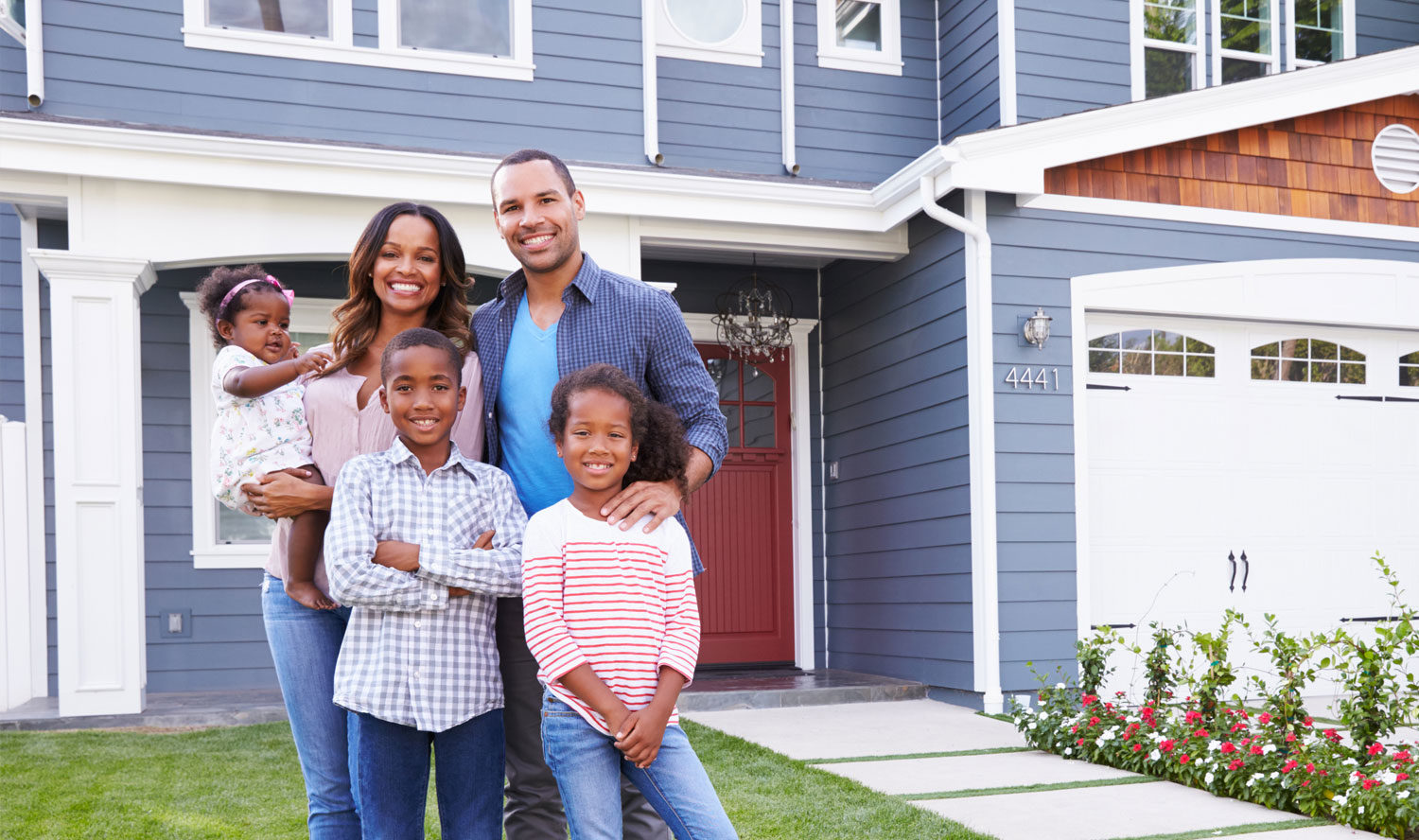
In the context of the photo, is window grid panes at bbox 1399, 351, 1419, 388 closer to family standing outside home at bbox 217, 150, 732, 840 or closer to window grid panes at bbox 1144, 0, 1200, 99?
window grid panes at bbox 1144, 0, 1200, 99

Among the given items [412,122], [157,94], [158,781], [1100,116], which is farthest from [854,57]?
[158,781]

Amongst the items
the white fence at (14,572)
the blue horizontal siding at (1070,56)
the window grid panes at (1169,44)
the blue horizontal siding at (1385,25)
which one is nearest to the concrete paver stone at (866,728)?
the white fence at (14,572)

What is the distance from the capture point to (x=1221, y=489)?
661 cm

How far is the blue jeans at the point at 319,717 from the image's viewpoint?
2125 millimetres

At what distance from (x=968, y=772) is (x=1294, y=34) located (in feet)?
19.0

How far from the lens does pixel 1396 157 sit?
6.95 m

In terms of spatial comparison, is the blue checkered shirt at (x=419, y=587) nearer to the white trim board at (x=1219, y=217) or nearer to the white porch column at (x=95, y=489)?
the white porch column at (x=95, y=489)

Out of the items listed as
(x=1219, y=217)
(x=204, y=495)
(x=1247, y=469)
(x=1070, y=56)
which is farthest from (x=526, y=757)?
(x=1070, y=56)

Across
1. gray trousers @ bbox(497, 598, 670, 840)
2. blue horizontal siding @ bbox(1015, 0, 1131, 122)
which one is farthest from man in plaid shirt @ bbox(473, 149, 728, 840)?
blue horizontal siding @ bbox(1015, 0, 1131, 122)

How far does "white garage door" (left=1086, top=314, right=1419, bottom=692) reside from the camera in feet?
21.2

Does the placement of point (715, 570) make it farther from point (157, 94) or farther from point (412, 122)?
point (157, 94)

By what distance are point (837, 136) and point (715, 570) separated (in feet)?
9.66

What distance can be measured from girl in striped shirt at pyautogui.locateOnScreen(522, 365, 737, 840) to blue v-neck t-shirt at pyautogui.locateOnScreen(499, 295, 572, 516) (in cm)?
15

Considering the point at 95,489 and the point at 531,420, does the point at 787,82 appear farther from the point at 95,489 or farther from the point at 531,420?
the point at 531,420
